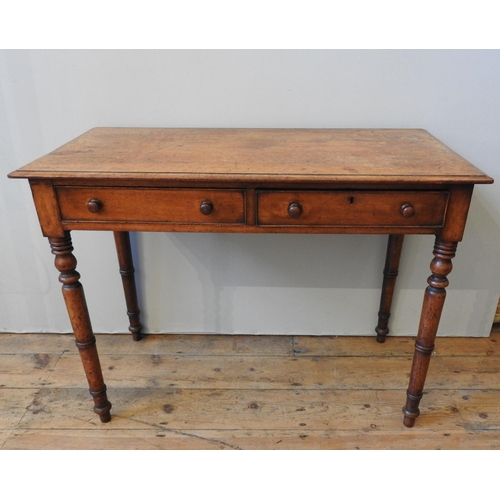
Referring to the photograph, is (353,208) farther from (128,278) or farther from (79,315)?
(128,278)

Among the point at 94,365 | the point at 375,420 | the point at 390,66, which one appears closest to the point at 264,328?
the point at 375,420

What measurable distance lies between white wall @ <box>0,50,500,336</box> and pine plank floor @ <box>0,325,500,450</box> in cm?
11

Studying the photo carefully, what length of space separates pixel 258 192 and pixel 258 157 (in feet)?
0.49

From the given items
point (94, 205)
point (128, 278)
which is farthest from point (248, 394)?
point (94, 205)

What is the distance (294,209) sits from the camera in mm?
1307

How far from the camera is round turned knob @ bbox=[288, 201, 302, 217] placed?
1.31 metres

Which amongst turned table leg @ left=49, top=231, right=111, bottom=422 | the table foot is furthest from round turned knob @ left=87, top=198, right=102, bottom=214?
the table foot

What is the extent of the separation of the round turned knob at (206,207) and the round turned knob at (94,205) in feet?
1.01

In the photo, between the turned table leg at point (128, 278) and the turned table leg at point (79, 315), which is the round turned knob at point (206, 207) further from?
the turned table leg at point (128, 278)

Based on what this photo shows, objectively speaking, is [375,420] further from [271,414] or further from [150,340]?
[150,340]

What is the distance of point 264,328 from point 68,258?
40.6 inches

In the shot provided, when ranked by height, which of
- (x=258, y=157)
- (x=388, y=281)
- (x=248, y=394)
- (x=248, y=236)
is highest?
(x=258, y=157)

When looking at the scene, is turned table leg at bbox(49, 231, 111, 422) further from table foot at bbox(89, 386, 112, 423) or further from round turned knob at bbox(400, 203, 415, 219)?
round turned knob at bbox(400, 203, 415, 219)

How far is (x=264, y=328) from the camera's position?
2148 millimetres
